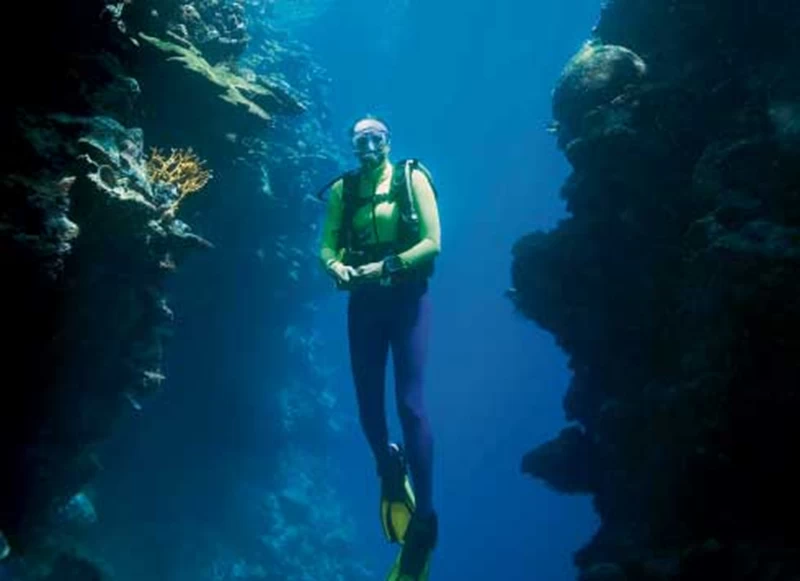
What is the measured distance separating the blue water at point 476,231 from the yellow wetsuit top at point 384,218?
31.5m

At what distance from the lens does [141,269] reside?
763 cm

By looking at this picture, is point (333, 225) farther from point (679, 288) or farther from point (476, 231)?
point (476, 231)

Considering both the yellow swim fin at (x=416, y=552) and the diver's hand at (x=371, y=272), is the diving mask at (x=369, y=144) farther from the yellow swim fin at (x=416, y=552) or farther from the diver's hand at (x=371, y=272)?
the yellow swim fin at (x=416, y=552)

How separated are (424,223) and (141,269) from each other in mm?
3248

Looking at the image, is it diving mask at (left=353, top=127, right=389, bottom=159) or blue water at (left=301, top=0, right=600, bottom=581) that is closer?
diving mask at (left=353, top=127, right=389, bottom=159)

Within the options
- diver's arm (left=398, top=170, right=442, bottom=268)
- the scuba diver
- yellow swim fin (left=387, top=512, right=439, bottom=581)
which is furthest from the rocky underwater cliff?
yellow swim fin (left=387, top=512, right=439, bottom=581)

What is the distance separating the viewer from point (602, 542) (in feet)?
31.4

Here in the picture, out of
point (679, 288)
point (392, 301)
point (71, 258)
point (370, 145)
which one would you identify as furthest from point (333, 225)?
point (679, 288)

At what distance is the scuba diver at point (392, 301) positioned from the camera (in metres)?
7.16

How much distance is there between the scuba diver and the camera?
23.5 ft

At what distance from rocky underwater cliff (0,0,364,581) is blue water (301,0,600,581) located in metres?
21.0

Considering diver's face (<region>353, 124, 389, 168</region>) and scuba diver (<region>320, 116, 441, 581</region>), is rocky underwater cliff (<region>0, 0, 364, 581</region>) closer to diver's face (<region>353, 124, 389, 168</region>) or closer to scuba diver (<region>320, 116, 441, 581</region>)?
scuba diver (<region>320, 116, 441, 581</region>)

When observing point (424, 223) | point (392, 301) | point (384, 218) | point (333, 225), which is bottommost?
point (392, 301)

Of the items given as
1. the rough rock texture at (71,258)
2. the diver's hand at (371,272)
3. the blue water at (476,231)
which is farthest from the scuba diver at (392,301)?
the blue water at (476,231)
